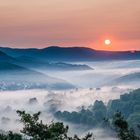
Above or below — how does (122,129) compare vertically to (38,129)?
below

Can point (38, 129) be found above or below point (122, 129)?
above

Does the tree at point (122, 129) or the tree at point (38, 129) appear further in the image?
the tree at point (122, 129)

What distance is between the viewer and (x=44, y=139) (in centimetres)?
4316

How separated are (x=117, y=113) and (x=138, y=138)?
3.44 m

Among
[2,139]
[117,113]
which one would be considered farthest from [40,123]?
[117,113]

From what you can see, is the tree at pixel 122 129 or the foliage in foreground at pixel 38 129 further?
the tree at pixel 122 129

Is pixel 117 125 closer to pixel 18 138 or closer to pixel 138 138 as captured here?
pixel 138 138

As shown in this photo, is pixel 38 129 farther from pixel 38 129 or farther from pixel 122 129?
pixel 122 129

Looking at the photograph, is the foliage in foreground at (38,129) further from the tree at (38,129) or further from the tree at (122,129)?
the tree at (122,129)

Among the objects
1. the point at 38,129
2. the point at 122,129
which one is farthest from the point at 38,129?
the point at 122,129

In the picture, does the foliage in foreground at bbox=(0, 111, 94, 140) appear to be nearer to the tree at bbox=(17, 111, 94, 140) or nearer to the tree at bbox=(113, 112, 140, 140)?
the tree at bbox=(17, 111, 94, 140)

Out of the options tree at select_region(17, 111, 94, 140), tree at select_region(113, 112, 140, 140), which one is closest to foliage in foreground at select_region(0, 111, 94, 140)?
tree at select_region(17, 111, 94, 140)

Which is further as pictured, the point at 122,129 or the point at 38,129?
the point at 122,129

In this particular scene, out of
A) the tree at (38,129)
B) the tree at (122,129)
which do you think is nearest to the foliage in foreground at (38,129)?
the tree at (38,129)
